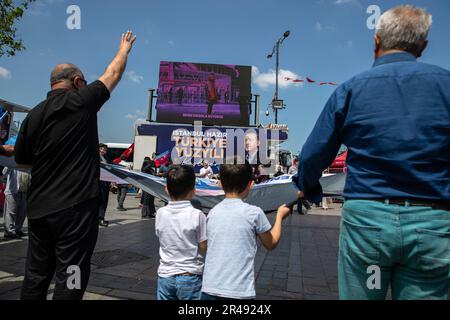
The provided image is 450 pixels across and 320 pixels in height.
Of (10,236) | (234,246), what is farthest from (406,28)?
(10,236)

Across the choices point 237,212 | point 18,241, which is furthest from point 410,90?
point 18,241

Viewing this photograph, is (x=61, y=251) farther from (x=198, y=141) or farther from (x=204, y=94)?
(x=204, y=94)

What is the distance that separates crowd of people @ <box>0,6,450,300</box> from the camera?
1600mm

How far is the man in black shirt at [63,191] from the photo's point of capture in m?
2.24

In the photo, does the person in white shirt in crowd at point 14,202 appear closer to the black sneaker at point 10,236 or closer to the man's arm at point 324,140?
the black sneaker at point 10,236

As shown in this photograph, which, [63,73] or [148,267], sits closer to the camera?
[63,73]

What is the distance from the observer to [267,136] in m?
23.0

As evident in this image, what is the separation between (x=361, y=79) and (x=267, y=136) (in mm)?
21362

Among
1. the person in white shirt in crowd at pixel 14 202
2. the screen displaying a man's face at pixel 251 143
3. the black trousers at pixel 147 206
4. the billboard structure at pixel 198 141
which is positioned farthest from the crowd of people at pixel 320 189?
the billboard structure at pixel 198 141

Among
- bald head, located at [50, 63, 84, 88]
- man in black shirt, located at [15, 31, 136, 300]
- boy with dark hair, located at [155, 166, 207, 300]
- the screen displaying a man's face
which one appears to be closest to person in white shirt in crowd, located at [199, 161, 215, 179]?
the screen displaying a man's face

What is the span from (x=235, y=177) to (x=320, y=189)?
23.7 inches

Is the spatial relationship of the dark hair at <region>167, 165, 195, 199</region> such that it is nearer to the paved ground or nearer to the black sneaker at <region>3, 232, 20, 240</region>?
the paved ground

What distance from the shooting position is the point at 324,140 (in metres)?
1.82
